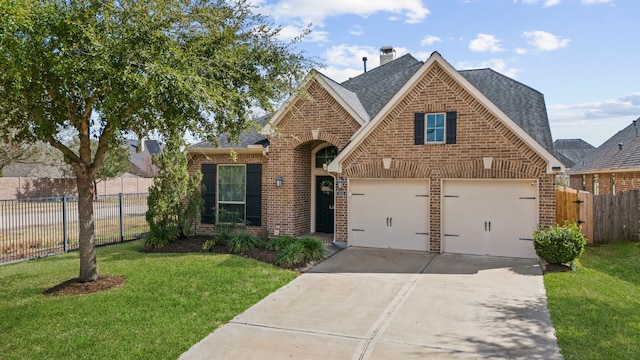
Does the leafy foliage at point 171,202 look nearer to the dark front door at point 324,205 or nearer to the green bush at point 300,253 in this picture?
the dark front door at point 324,205

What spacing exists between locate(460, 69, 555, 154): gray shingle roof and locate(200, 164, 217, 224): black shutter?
9037 mm

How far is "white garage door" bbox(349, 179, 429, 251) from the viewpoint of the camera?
12.3 m

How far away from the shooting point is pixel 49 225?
1253 cm

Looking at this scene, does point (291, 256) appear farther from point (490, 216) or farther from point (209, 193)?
point (209, 193)

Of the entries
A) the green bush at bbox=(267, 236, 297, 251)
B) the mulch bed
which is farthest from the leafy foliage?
the green bush at bbox=(267, 236, 297, 251)

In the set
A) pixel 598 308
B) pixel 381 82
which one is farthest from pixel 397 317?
pixel 381 82

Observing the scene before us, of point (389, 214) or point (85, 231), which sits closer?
point (85, 231)

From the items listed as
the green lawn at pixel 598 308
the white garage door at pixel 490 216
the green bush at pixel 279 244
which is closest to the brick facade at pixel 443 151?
the white garage door at pixel 490 216

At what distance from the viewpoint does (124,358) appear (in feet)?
17.5

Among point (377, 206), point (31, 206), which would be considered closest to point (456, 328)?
point (377, 206)

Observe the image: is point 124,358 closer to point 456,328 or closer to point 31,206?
point 456,328

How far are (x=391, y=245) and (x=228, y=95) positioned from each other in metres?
7.00

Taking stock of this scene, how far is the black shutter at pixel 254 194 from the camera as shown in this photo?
14539 millimetres

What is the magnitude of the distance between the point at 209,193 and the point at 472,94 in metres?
9.21
